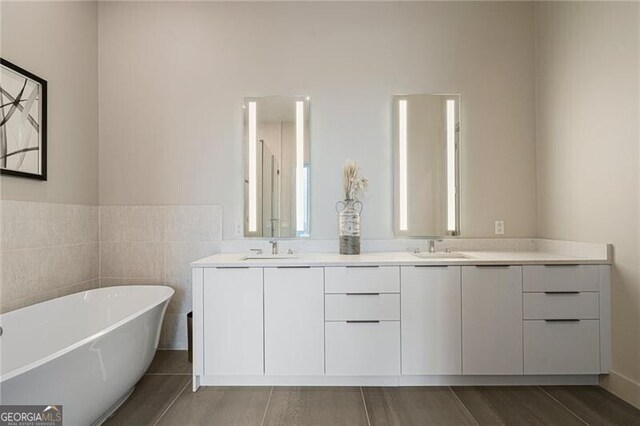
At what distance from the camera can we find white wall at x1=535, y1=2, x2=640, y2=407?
190 cm

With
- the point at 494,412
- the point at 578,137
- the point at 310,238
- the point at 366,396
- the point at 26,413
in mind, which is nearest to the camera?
the point at 26,413

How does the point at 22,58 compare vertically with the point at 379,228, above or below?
above

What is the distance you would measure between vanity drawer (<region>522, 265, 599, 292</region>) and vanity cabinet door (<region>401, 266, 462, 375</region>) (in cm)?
47

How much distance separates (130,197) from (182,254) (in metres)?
0.65

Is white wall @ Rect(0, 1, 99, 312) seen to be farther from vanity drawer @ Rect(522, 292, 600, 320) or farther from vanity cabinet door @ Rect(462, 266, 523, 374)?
vanity drawer @ Rect(522, 292, 600, 320)

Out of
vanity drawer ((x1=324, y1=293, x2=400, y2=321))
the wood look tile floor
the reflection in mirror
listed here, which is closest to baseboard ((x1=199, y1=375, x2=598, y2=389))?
the wood look tile floor

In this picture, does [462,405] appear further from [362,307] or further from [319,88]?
[319,88]

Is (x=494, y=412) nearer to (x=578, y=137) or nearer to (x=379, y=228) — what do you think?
(x=379, y=228)

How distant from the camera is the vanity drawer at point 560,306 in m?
2.09

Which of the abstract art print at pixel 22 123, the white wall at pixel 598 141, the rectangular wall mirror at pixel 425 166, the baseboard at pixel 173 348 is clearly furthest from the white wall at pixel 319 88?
the baseboard at pixel 173 348

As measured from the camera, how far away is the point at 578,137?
7.46 feet

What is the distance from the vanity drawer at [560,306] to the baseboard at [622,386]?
1.20 feet

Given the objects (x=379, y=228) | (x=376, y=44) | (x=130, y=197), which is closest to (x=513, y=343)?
(x=379, y=228)

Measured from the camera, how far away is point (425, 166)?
268 centimetres
